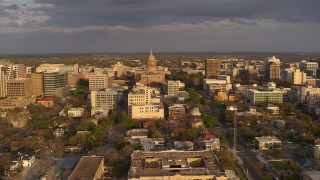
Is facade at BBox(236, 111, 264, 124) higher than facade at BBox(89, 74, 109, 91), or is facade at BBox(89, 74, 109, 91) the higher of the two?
facade at BBox(89, 74, 109, 91)

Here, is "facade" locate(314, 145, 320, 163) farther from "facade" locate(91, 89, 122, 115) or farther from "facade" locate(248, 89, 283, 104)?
"facade" locate(91, 89, 122, 115)

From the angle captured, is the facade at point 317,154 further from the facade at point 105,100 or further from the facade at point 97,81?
the facade at point 97,81

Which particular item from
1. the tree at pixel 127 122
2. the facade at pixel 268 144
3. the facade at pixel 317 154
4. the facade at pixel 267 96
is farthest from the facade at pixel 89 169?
the facade at pixel 267 96

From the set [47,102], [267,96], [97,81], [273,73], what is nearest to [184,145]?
[267,96]

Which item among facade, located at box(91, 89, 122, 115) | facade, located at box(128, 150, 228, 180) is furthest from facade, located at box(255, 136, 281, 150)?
facade, located at box(91, 89, 122, 115)

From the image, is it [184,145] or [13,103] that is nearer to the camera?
[184,145]

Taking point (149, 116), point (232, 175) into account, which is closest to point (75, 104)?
point (149, 116)

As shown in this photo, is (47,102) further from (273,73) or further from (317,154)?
(273,73)
